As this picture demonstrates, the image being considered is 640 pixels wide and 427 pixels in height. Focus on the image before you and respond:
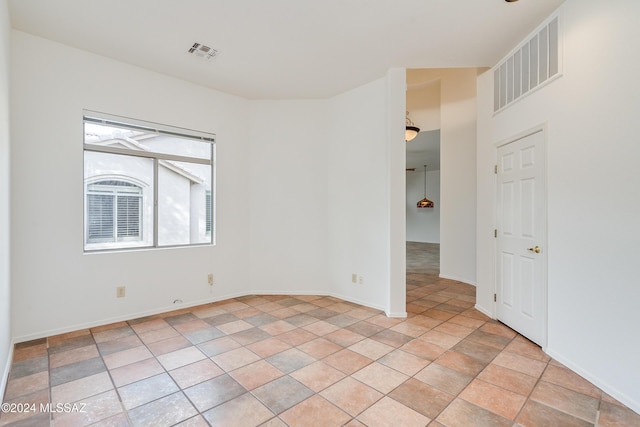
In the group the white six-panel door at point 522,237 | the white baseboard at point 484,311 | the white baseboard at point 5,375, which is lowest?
the white baseboard at point 484,311

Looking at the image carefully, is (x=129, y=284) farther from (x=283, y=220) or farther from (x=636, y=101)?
(x=636, y=101)

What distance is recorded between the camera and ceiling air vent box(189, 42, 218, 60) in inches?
127

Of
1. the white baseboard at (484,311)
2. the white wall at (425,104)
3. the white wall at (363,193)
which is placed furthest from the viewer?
the white wall at (425,104)

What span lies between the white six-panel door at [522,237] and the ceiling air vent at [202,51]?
351cm

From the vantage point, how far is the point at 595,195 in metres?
2.30

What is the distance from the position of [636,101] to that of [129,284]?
Answer: 5.03 m

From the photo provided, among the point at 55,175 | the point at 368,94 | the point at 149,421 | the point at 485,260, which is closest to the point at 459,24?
the point at 368,94

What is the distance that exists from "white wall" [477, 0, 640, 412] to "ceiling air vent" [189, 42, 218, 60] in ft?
11.1

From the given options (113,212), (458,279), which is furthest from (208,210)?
(458,279)

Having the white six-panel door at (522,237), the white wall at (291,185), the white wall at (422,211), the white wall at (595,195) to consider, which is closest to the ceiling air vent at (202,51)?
Result: the white wall at (291,185)

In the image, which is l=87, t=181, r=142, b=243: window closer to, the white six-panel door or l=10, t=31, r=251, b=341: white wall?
l=10, t=31, r=251, b=341: white wall

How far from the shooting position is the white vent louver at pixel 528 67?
2.69 m

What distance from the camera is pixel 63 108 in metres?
3.17

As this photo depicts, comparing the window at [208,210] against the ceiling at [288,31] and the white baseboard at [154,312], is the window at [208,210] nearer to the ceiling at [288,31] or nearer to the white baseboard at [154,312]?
the white baseboard at [154,312]
